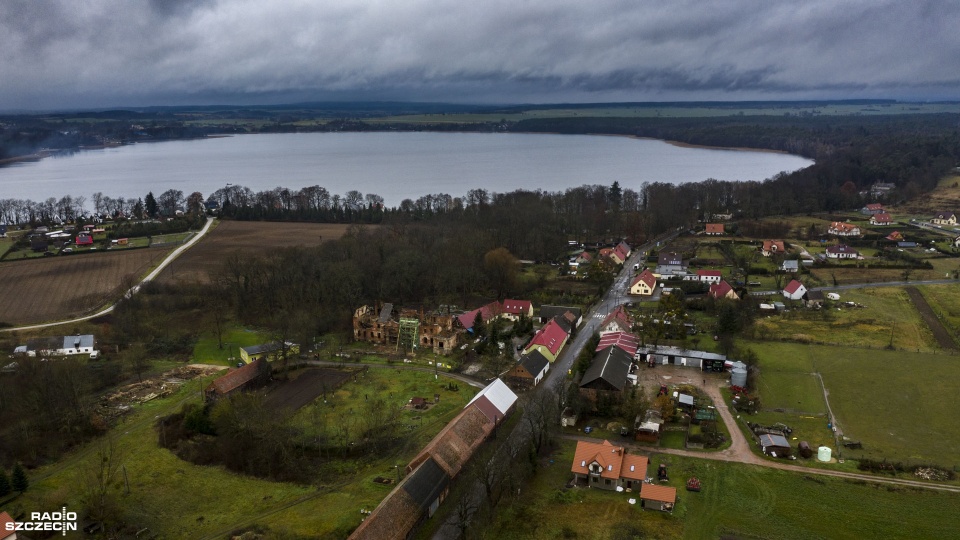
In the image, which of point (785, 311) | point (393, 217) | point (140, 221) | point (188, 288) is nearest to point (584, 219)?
point (393, 217)

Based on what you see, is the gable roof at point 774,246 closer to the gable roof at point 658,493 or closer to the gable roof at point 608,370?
the gable roof at point 608,370

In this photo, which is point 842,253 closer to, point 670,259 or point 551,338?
point 670,259

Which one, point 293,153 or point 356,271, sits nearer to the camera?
point 356,271

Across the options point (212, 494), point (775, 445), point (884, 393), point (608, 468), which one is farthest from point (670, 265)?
point (212, 494)

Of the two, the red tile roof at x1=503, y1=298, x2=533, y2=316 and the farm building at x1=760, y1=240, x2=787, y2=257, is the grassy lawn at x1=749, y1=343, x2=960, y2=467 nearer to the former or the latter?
the red tile roof at x1=503, y1=298, x2=533, y2=316

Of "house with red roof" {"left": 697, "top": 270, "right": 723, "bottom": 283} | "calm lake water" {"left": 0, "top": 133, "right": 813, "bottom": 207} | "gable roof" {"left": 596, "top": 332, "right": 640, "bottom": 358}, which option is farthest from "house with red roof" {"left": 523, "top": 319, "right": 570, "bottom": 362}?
"calm lake water" {"left": 0, "top": 133, "right": 813, "bottom": 207}

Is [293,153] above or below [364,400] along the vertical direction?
above

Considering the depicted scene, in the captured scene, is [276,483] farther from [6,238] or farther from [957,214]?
[957,214]
